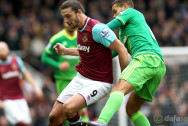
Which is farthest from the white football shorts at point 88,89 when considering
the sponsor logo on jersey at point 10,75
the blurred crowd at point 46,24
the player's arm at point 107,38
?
the blurred crowd at point 46,24

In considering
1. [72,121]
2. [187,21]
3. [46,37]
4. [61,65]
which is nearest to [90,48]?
[72,121]

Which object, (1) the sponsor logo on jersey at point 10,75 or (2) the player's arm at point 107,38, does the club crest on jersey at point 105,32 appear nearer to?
(2) the player's arm at point 107,38

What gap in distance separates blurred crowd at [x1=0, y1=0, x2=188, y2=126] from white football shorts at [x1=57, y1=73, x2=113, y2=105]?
211 inches

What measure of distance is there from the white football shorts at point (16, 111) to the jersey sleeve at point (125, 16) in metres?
3.90

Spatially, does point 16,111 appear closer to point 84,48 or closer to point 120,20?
point 84,48

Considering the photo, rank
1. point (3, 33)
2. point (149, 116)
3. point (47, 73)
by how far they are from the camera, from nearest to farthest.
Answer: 1. point (149, 116)
2. point (47, 73)
3. point (3, 33)

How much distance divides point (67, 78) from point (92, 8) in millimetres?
6705

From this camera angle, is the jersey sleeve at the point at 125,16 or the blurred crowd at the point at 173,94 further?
the blurred crowd at the point at 173,94

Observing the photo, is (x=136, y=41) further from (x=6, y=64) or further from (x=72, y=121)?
(x=6, y=64)

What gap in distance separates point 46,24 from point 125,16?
8326 mm

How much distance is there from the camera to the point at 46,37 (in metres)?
12.7

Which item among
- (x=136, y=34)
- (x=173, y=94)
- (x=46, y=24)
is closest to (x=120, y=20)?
(x=136, y=34)

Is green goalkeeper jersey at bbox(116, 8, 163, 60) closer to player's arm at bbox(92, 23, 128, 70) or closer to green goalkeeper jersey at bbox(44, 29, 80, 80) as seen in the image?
player's arm at bbox(92, 23, 128, 70)

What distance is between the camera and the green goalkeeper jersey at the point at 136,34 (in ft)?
16.7
